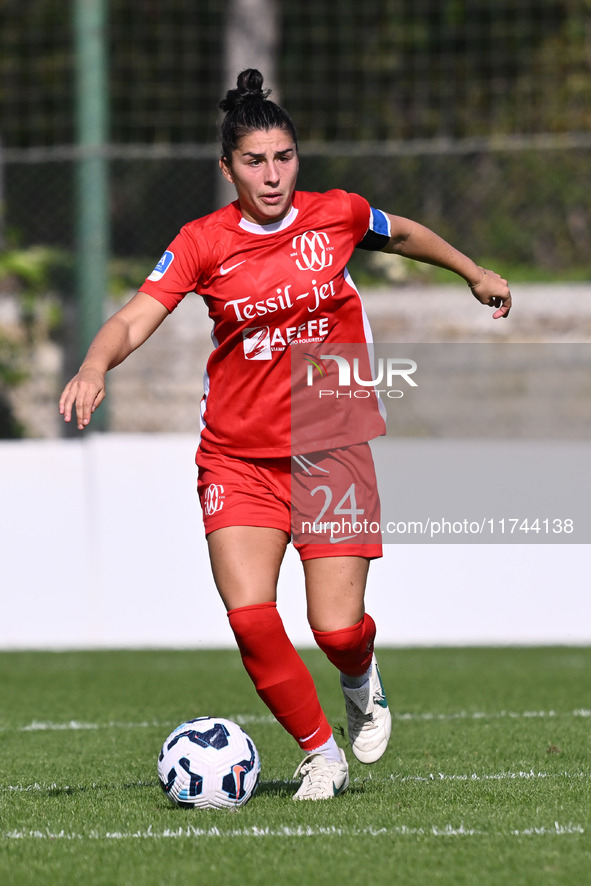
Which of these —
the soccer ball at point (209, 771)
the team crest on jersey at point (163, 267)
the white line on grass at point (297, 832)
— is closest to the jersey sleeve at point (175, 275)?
the team crest on jersey at point (163, 267)

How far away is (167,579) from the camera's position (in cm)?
863

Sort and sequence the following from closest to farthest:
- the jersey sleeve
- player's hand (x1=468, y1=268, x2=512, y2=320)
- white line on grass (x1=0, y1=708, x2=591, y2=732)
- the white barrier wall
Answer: the jersey sleeve → player's hand (x1=468, y1=268, x2=512, y2=320) → white line on grass (x1=0, y1=708, x2=591, y2=732) → the white barrier wall

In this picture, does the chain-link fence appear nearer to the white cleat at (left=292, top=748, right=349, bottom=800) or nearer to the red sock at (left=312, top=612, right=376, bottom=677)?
the red sock at (left=312, top=612, right=376, bottom=677)

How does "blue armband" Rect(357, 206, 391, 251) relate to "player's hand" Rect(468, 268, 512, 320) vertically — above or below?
above

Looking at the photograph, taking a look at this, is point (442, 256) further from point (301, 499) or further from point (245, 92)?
point (301, 499)

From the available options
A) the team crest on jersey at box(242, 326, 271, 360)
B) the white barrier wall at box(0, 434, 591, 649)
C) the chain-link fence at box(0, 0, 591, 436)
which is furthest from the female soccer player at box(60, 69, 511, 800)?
the chain-link fence at box(0, 0, 591, 436)

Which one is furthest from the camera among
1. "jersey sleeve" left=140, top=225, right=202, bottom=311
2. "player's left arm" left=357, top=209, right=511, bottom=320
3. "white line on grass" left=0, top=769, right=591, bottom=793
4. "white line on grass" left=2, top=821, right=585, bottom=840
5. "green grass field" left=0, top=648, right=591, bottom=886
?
"player's left arm" left=357, top=209, right=511, bottom=320

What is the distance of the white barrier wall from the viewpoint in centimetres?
862

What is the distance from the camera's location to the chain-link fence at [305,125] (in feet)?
34.5

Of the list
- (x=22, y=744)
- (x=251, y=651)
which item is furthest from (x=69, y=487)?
(x=251, y=651)

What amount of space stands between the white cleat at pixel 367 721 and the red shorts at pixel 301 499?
54 cm

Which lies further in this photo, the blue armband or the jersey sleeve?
the blue armband

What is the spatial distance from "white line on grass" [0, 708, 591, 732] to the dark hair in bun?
2842 millimetres

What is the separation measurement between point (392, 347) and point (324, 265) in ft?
19.0
